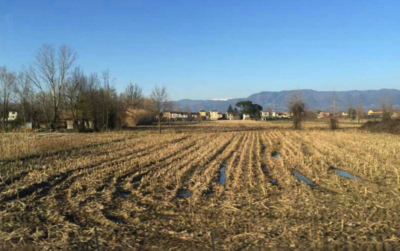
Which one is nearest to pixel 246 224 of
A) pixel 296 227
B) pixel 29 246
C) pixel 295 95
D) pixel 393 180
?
pixel 296 227

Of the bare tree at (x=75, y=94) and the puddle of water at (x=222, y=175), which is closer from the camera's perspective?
the puddle of water at (x=222, y=175)

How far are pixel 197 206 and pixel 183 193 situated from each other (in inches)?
63.0

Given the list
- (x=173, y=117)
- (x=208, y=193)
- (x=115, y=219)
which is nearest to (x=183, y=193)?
(x=208, y=193)

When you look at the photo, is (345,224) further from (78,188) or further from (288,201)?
(78,188)

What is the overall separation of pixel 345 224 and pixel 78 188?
7720 millimetres

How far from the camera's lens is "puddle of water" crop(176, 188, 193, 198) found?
9344mm

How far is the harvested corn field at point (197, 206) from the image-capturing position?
5906 millimetres

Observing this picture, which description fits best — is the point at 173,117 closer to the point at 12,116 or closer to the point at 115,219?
the point at 12,116

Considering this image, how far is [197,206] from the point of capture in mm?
8180

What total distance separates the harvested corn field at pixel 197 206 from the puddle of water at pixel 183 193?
3 cm

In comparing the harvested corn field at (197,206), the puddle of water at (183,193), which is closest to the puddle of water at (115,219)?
the harvested corn field at (197,206)

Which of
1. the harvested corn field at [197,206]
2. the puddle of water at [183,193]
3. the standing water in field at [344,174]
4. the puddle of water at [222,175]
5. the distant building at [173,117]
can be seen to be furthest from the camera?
the distant building at [173,117]

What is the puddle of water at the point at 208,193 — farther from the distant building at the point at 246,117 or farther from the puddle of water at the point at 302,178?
the distant building at the point at 246,117

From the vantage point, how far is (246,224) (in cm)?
675
